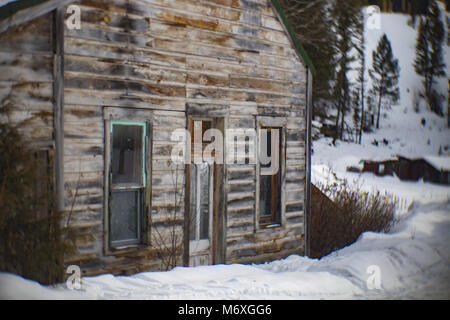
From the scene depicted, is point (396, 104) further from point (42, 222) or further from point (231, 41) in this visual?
point (42, 222)

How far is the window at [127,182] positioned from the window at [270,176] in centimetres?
272

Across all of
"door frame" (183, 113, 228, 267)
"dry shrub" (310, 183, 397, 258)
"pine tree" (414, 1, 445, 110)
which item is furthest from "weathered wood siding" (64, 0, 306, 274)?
"pine tree" (414, 1, 445, 110)

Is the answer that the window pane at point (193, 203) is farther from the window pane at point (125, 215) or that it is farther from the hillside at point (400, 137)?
the hillside at point (400, 137)

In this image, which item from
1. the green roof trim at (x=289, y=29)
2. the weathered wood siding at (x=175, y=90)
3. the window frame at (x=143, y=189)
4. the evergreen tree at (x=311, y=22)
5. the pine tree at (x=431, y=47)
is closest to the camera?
the weathered wood siding at (x=175, y=90)

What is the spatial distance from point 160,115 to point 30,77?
6.38 ft

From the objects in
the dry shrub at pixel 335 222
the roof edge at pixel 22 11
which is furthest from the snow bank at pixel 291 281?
the roof edge at pixel 22 11

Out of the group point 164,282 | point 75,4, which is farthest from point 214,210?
point 75,4

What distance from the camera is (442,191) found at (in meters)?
22.2

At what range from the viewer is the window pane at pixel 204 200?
25.8ft

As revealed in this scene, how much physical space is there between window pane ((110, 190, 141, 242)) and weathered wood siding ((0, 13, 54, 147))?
1.34 meters

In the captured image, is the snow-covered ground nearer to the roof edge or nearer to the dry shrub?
the dry shrub

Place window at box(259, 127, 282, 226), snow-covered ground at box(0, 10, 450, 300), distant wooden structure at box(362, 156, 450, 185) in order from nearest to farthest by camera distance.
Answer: snow-covered ground at box(0, 10, 450, 300) < window at box(259, 127, 282, 226) < distant wooden structure at box(362, 156, 450, 185)

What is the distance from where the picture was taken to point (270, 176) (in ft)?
29.5

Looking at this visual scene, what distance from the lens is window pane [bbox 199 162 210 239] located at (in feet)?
25.8
